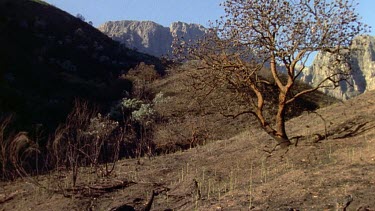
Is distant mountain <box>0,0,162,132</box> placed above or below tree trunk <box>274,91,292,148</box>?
above

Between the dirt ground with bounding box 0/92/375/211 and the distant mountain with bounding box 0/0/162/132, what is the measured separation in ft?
40.8

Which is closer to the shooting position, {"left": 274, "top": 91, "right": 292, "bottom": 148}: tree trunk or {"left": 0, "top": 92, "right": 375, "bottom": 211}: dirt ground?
{"left": 0, "top": 92, "right": 375, "bottom": 211}: dirt ground

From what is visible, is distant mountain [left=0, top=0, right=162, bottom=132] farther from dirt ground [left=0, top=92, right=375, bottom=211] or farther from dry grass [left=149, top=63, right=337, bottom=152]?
dirt ground [left=0, top=92, right=375, bottom=211]

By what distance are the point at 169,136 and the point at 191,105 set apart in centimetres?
558

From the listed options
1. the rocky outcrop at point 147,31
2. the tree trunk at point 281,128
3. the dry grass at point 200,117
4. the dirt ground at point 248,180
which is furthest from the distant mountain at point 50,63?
the rocky outcrop at point 147,31

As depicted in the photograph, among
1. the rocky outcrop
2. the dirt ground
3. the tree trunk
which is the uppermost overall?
the rocky outcrop

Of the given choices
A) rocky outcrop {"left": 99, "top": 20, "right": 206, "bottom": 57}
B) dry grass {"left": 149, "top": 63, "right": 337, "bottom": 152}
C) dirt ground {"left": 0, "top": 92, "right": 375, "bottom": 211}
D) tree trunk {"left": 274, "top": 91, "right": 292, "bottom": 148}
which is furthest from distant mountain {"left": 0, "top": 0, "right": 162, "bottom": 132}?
rocky outcrop {"left": 99, "top": 20, "right": 206, "bottom": 57}

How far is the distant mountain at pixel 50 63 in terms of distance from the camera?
26.7 meters

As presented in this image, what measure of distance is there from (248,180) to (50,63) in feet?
106

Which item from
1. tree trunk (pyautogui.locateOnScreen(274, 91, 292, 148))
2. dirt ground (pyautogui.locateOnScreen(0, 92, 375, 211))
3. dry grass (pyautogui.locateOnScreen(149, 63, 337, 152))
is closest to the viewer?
dirt ground (pyautogui.locateOnScreen(0, 92, 375, 211))

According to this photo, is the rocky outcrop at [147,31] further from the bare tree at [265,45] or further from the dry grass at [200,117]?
the bare tree at [265,45]

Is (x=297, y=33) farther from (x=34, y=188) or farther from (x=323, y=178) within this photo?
(x=34, y=188)

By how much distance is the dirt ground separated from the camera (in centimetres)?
639

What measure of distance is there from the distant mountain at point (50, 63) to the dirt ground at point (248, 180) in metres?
12.4
